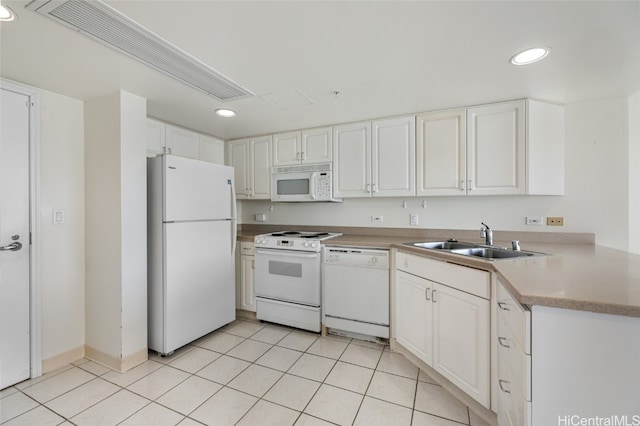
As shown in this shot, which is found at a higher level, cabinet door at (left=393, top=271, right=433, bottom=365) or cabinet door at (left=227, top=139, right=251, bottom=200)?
cabinet door at (left=227, top=139, right=251, bottom=200)

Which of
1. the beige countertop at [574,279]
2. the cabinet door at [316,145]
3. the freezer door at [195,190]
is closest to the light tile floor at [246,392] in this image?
the beige countertop at [574,279]

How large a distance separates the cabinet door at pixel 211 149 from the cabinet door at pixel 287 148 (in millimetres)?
850

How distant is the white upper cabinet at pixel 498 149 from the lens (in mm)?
2307

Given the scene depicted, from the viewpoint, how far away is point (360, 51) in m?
1.60

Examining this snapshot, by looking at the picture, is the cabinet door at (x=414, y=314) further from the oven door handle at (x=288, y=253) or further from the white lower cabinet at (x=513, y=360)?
the oven door handle at (x=288, y=253)

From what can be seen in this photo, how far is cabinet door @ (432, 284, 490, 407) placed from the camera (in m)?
1.59

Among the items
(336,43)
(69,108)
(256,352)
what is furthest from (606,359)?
(69,108)

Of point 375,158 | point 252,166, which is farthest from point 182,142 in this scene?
point 375,158

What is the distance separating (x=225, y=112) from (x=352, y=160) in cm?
137

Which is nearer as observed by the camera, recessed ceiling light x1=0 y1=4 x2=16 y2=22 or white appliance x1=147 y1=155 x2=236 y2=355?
recessed ceiling light x1=0 y1=4 x2=16 y2=22

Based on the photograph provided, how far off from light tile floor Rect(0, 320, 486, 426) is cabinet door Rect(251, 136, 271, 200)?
69.9 inches

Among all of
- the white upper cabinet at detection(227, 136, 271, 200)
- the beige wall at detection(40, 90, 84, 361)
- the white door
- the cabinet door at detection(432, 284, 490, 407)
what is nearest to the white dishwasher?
the cabinet door at detection(432, 284, 490, 407)

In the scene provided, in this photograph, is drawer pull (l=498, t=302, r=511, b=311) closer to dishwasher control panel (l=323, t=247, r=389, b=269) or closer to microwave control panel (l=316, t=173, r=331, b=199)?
dishwasher control panel (l=323, t=247, r=389, b=269)

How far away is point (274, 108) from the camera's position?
254 centimetres
